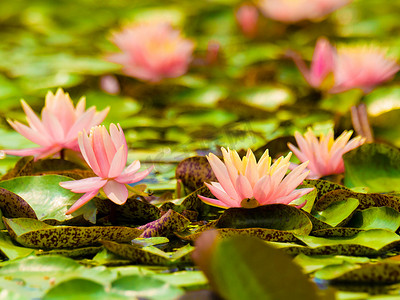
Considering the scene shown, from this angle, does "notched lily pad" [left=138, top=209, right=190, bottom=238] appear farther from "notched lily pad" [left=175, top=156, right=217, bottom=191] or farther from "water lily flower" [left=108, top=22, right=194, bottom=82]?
"water lily flower" [left=108, top=22, right=194, bottom=82]

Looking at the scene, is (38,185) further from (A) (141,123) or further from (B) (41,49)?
(B) (41,49)

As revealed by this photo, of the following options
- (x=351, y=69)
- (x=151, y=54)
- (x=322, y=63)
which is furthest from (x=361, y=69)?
(x=151, y=54)

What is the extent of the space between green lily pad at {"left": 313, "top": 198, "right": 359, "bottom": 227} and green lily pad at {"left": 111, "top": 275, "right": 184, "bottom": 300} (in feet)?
Result: 1.43

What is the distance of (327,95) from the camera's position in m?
2.57

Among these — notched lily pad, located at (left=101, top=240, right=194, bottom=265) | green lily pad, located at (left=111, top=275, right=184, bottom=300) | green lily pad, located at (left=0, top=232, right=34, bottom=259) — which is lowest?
green lily pad, located at (left=111, top=275, right=184, bottom=300)

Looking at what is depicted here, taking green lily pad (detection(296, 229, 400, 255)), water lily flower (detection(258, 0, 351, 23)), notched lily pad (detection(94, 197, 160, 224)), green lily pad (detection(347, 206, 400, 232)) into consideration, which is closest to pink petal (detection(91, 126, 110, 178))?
notched lily pad (detection(94, 197, 160, 224))

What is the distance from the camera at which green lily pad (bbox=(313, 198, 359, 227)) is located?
1.12m

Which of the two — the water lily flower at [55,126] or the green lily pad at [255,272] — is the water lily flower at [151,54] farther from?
the green lily pad at [255,272]

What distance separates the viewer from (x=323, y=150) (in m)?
1.34

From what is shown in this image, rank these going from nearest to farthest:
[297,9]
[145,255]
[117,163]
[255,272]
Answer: [255,272], [145,255], [117,163], [297,9]

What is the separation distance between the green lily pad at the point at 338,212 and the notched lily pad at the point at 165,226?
0.96 feet

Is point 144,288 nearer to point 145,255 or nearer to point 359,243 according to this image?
point 145,255

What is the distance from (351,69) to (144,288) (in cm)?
182

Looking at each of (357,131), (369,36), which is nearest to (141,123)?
(357,131)
